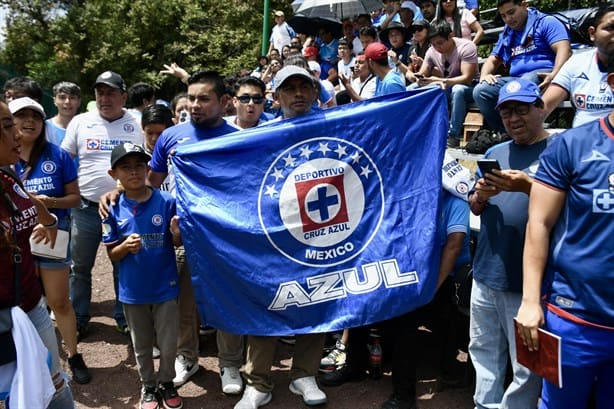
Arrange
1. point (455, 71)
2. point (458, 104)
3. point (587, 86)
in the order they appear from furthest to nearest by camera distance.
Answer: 1. point (455, 71)
2. point (458, 104)
3. point (587, 86)

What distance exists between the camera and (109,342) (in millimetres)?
4828

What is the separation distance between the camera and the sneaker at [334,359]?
4168 mm

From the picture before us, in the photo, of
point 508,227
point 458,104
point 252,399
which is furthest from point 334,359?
point 458,104

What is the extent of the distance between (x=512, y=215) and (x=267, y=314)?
5.45 ft

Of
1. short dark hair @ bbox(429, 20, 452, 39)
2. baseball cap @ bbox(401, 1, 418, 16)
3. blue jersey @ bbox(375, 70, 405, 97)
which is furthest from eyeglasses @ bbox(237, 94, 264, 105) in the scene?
Result: baseball cap @ bbox(401, 1, 418, 16)

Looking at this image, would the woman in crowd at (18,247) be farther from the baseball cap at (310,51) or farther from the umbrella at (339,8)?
the umbrella at (339,8)

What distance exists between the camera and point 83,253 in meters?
4.82

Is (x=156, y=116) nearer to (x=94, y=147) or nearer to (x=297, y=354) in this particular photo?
(x=94, y=147)

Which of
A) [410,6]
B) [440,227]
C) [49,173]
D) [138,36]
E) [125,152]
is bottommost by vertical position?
[440,227]

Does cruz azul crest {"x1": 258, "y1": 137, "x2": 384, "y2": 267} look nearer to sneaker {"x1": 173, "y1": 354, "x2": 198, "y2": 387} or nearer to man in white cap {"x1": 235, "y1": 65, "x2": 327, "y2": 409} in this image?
man in white cap {"x1": 235, "y1": 65, "x2": 327, "y2": 409}

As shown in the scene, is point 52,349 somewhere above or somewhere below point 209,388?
above

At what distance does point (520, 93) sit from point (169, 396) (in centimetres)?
299

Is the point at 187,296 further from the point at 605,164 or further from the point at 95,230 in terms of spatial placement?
the point at 605,164

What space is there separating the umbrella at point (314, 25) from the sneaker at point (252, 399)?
317 inches
